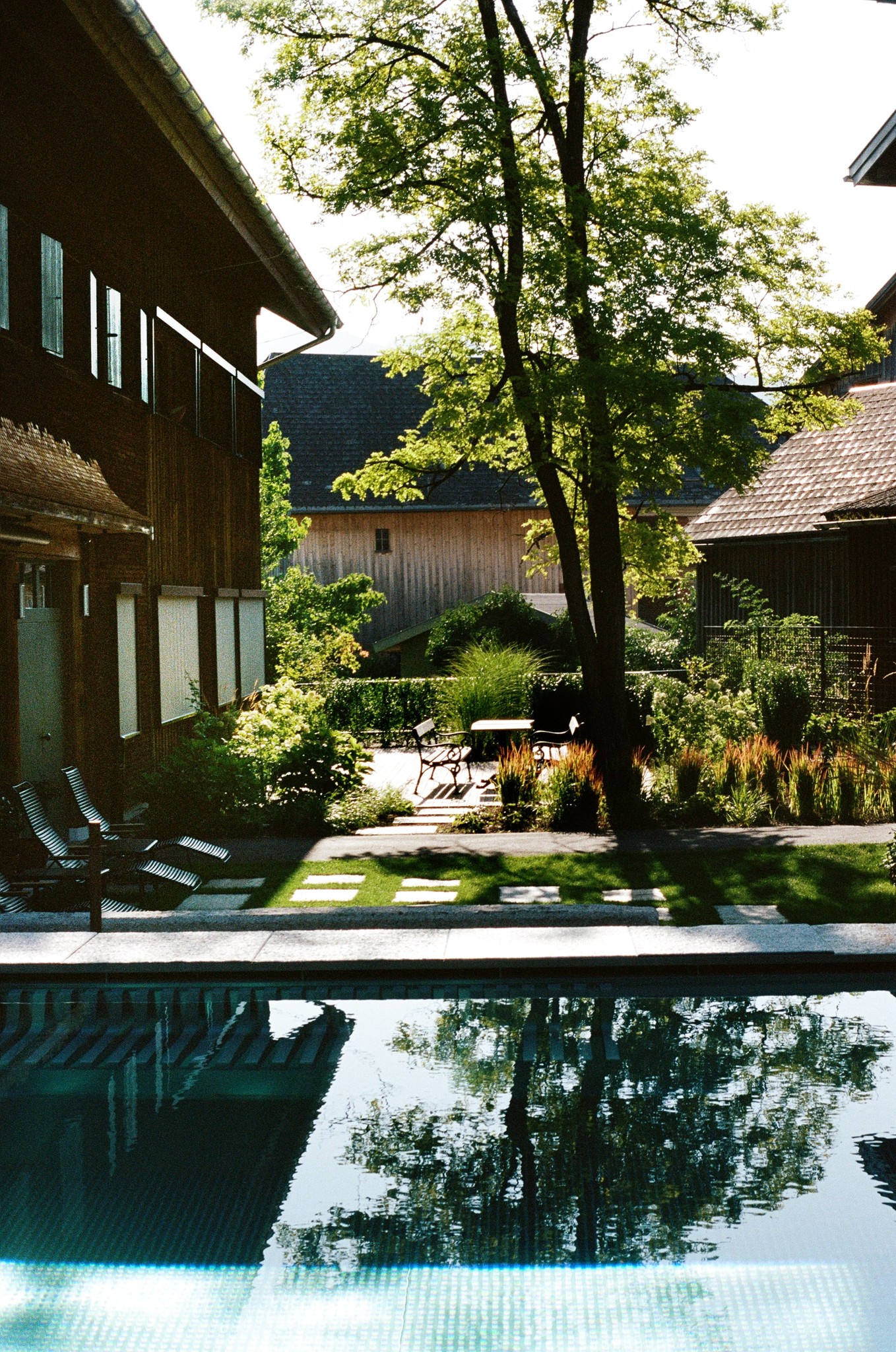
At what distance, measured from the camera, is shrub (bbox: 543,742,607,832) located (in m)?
13.9

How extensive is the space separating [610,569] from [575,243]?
12.2 feet

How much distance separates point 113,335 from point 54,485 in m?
4.05

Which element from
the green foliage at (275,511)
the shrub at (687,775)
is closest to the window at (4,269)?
the shrub at (687,775)

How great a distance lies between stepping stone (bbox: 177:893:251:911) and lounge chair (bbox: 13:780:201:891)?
31cm

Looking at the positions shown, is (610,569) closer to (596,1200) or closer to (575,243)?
(575,243)

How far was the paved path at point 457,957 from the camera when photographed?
8367 millimetres

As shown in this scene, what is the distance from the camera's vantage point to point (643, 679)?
22.5m

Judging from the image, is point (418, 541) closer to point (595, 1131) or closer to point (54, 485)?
point (54, 485)

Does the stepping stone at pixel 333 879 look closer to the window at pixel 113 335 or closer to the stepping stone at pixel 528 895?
the stepping stone at pixel 528 895

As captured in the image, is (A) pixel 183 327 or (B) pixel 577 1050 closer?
(B) pixel 577 1050

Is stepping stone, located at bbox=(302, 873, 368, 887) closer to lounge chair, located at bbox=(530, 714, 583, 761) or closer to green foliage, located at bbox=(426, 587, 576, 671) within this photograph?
lounge chair, located at bbox=(530, 714, 583, 761)

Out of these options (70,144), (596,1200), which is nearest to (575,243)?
(70,144)

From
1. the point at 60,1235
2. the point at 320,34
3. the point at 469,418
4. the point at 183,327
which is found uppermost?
the point at 320,34

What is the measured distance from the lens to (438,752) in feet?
68.2
